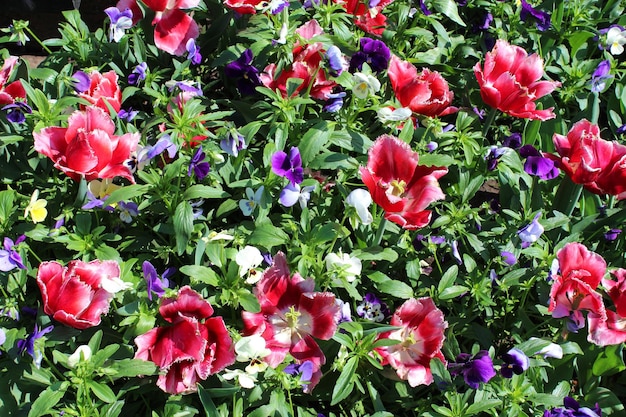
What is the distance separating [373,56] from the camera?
212cm

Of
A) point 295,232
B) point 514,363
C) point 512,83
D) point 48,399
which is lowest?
point 48,399

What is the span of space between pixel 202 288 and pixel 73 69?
1027 mm

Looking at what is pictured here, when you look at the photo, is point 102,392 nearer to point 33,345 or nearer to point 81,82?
point 33,345

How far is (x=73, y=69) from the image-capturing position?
2.34 metres

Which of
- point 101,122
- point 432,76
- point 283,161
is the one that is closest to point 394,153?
point 283,161

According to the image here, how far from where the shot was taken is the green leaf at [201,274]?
1.70m

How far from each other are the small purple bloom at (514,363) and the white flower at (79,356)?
3.32 feet

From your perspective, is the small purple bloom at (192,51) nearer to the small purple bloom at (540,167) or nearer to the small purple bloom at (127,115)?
the small purple bloom at (127,115)

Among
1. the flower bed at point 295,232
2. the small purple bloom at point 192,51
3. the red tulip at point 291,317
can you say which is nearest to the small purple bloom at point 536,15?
the flower bed at point 295,232

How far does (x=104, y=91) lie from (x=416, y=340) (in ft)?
3.86

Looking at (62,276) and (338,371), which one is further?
(338,371)

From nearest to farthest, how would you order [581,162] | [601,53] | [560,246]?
[581,162] < [560,246] < [601,53]

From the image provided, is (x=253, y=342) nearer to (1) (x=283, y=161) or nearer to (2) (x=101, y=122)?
(1) (x=283, y=161)

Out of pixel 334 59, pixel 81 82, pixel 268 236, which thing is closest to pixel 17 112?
pixel 81 82
